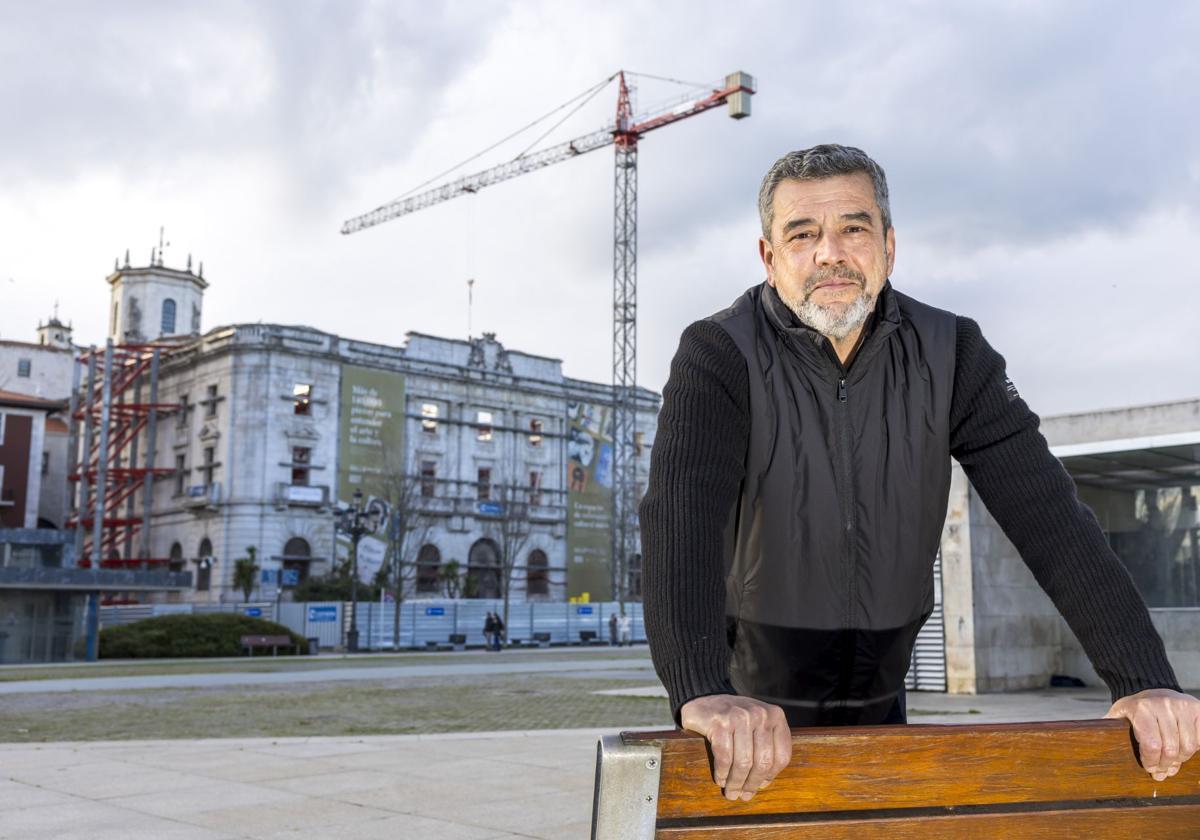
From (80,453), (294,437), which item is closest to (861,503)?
(294,437)

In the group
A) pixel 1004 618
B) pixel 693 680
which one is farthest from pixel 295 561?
pixel 693 680

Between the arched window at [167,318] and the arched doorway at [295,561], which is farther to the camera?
the arched window at [167,318]

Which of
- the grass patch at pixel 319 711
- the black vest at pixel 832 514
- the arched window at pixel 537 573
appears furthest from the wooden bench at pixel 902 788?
the arched window at pixel 537 573

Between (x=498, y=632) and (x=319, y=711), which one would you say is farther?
(x=498, y=632)

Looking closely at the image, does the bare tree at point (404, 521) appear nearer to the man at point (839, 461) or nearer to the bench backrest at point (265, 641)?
the bench backrest at point (265, 641)

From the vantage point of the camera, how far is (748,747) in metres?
1.65

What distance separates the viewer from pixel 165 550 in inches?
2375

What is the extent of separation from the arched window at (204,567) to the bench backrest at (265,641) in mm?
17506

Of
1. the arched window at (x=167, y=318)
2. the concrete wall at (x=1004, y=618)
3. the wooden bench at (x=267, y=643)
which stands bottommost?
the wooden bench at (x=267, y=643)

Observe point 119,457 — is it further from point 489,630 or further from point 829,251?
point 829,251

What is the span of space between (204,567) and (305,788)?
5157 centimetres

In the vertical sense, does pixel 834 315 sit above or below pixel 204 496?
below

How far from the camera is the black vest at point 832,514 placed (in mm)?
2482

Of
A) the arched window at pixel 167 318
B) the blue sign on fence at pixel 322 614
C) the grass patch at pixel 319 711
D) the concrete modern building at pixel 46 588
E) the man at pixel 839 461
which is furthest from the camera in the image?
the arched window at pixel 167 318
